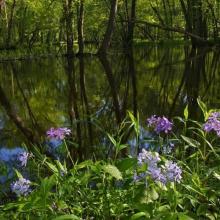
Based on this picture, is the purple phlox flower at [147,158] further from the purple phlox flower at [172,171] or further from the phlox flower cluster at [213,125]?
the phlox flower cluster at [213,125]

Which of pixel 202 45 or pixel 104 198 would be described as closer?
pixel 104 198

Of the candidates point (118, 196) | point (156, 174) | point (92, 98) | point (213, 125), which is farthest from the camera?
point (92, 98)

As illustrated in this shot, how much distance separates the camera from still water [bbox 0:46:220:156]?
8.65 meters

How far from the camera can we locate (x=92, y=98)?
39.8 feet

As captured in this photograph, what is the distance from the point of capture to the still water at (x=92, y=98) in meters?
8.65

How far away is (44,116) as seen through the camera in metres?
10.5

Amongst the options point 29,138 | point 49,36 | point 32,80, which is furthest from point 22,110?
point 49,36

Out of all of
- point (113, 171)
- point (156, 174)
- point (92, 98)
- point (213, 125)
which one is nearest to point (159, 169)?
point (156, 174)

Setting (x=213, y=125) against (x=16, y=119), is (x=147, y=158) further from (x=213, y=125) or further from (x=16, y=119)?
(x=16, y=119)

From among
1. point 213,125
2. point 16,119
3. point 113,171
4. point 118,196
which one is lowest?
point 16,119

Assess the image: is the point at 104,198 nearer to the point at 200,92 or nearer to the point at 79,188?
the point at 79,188

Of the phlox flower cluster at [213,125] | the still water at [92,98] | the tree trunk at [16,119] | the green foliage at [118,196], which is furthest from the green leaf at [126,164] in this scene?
the tree trunk at [16,119]

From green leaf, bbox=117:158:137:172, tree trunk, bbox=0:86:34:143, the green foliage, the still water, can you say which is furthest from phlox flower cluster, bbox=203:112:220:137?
tree trunk, bbox=0:86:34:143

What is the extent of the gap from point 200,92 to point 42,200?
936cm
